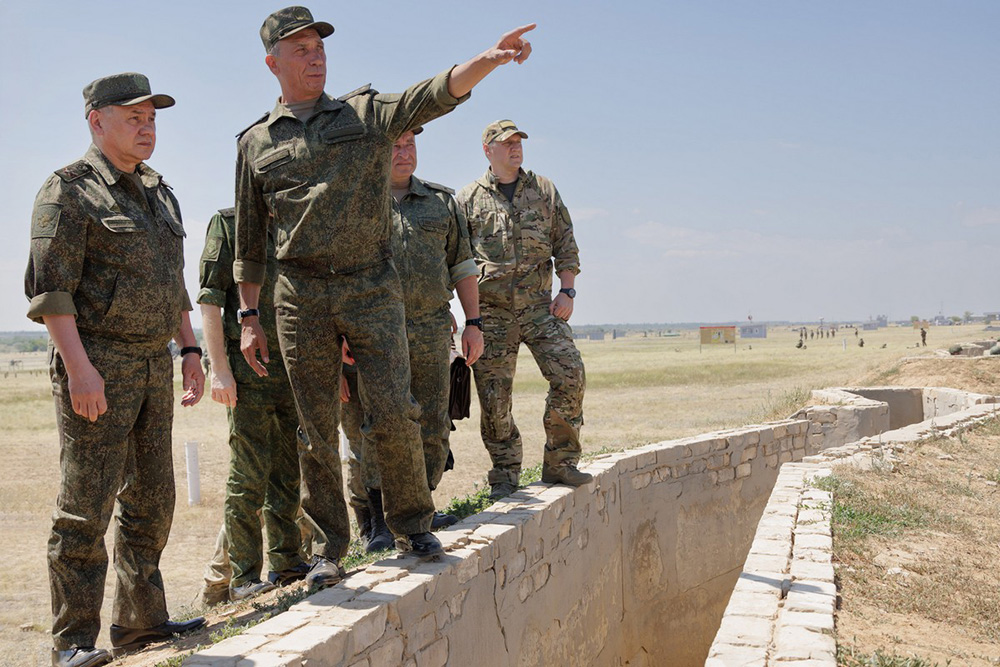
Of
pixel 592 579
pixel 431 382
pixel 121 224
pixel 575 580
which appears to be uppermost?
pixel 121 224

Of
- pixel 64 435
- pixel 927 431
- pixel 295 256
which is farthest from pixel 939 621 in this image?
pixel 927 431

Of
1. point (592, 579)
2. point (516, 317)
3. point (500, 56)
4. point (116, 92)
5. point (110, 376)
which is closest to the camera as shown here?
point (500, 56)

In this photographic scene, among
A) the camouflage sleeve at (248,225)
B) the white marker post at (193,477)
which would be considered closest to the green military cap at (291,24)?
the camouflage sleeve at (248,225)

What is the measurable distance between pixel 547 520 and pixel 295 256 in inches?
95.5

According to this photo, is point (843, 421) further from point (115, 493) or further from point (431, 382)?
point (115, 493)

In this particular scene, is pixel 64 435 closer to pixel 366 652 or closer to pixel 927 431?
pixel 366 652

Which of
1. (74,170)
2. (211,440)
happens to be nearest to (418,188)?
(74,170)

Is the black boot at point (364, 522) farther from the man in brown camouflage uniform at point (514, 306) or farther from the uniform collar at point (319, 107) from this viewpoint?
the uniform collar at point (319, 107)

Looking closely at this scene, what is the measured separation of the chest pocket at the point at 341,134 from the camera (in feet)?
12.5

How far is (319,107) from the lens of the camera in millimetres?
3893

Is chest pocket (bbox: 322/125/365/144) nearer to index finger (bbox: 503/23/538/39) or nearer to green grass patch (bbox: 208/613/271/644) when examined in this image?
index finger (bbox: 503/23/538/39)

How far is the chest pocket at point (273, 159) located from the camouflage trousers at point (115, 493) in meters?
0.90

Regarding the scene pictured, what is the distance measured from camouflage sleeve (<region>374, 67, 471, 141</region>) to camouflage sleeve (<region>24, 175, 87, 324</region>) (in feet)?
4.16

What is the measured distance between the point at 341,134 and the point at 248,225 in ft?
2.11
